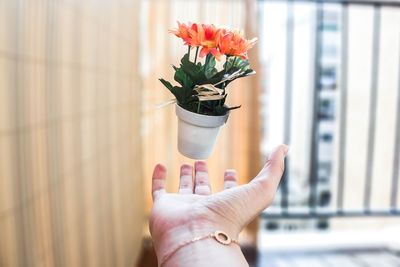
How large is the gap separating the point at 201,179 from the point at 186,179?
23 mm

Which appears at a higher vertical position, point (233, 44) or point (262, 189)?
point (233, 44)

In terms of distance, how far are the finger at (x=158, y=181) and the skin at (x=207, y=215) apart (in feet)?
0.04

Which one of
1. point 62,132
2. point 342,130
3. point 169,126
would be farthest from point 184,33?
point 342,130

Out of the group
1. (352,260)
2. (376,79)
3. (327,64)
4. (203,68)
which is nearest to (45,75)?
(203,68)

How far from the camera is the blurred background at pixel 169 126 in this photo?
71 cm

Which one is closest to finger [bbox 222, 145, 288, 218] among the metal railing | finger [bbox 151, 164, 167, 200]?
finger [bbox 151, 164, 167, 200]

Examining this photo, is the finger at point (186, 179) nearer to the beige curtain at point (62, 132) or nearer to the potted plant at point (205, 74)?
the potted plant at point (205, 74)

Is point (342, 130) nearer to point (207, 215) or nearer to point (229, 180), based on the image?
point (229, 180)

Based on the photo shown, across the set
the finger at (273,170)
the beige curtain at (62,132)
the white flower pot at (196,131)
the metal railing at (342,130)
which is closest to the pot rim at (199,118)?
the white flower pot at (196,131)

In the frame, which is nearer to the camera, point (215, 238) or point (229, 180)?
point (215, 238)

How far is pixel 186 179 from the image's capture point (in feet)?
1.97

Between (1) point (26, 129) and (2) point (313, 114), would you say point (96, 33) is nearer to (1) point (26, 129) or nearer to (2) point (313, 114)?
(1) point (26, 129)

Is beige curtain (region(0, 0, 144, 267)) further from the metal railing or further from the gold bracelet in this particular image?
the metal railing

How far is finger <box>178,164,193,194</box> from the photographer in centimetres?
59
